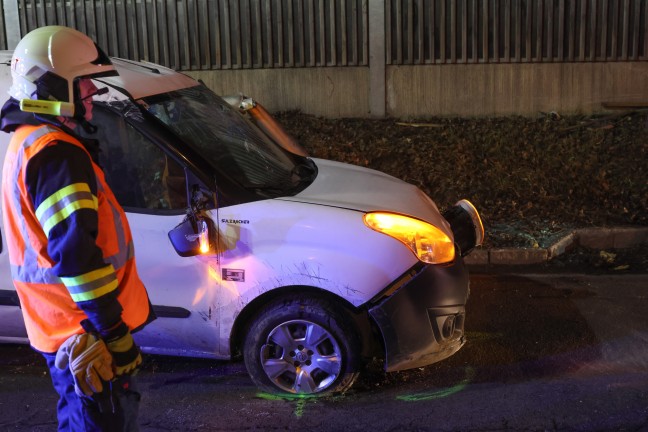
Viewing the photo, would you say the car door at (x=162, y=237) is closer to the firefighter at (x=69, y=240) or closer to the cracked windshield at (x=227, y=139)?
the cracked windshield at (x=227, y=139)

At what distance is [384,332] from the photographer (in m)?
4.03

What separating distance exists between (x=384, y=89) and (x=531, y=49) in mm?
2048

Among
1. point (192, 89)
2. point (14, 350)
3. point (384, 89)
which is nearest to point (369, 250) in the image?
point (192, 89)

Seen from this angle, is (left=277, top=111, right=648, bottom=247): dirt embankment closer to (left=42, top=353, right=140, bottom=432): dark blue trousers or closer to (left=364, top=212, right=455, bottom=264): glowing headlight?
(left=364, top=212, right=455, bottom=264): glowing headlight

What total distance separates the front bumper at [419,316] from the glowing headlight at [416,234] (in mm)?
82

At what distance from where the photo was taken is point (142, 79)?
4.45m

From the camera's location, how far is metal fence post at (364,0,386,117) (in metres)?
9.85

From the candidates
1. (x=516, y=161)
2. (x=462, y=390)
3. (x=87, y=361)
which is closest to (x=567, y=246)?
(x=516, y=161)

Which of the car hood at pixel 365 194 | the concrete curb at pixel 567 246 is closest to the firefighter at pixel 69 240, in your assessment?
the car hood at pixel 365 194

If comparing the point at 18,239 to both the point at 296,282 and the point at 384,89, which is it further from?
the point at 384,89

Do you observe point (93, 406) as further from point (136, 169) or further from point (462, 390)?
point (462, 390)

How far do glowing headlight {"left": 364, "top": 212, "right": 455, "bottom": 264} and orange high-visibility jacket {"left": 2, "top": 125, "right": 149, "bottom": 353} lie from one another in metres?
1.76

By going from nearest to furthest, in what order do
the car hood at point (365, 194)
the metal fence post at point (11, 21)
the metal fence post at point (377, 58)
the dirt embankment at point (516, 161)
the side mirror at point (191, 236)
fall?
the side mirror at point (191, 236), the car hood at point (365, 194), the dirt embankment at point (516, 161), the metal fence post at point (377, 58), the metal fence post at point (11, 21)

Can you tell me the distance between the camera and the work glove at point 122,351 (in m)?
2.54
